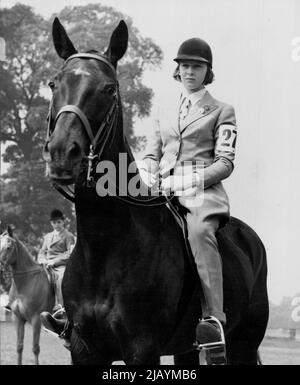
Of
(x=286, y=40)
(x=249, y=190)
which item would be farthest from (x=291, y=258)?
(x=286, y=40)

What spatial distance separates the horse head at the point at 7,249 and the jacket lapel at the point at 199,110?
Answer: 31.9 feet

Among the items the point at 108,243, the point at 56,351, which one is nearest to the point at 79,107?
the point at 108,243

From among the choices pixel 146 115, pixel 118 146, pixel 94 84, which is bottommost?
pixel 118 146

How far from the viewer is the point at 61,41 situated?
534 cm

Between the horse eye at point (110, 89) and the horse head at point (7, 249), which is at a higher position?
the horse eye at point (110, 89)

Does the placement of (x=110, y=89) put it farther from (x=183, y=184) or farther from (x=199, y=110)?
(x=199, y=110)

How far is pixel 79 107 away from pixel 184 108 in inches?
55.9

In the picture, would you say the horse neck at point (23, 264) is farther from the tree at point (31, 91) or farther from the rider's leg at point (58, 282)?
the tree at point (31, 91)

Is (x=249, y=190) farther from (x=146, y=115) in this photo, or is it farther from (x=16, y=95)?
(x=16, y=95)

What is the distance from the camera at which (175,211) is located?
5625 millimetres

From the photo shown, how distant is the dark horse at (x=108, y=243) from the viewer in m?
4.86

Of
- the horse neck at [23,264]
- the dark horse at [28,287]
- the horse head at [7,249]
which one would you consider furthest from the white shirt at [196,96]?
the horse neck at [23,264]

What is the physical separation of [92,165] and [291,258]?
14.2 feet

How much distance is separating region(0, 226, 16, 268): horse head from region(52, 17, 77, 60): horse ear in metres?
10.2
